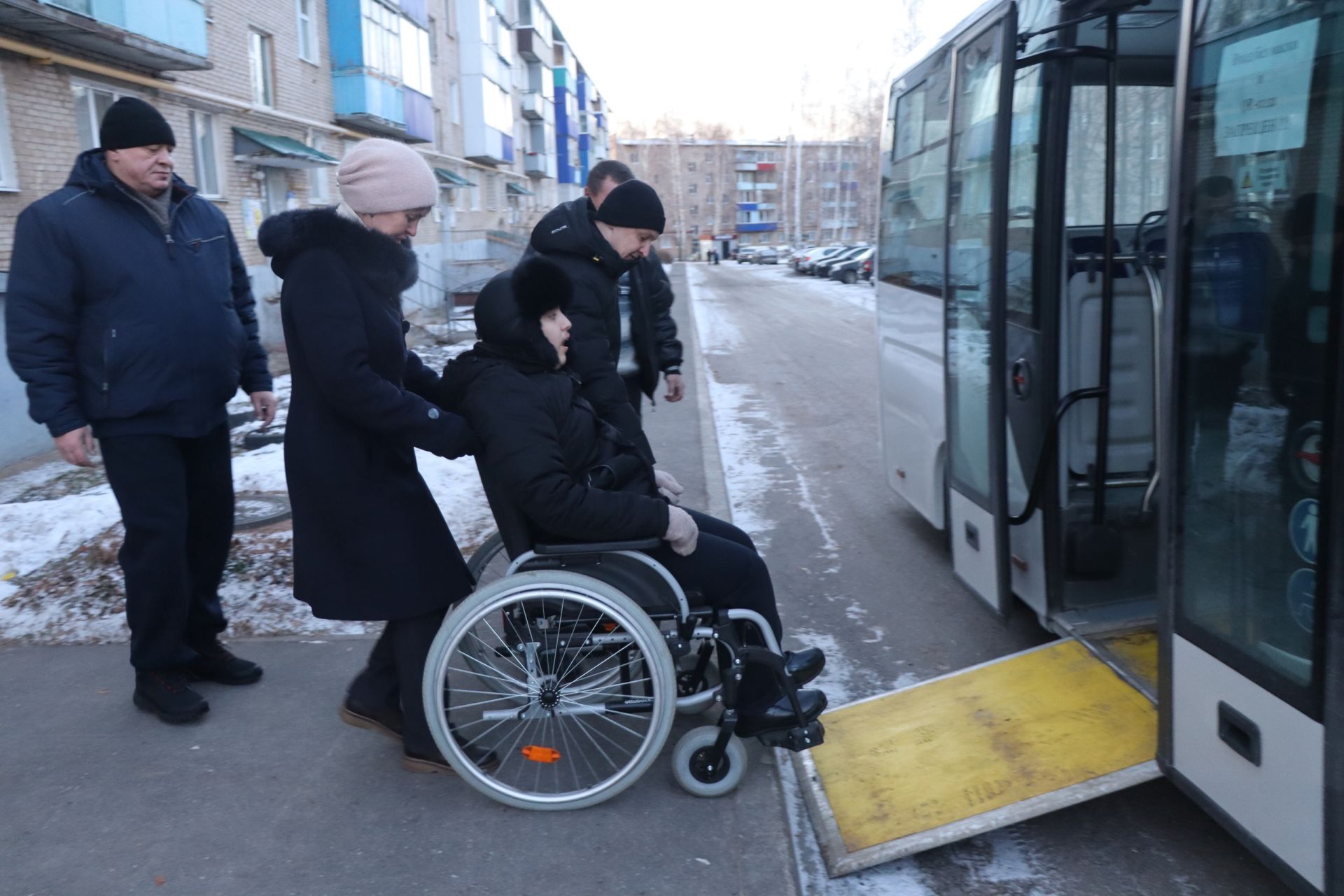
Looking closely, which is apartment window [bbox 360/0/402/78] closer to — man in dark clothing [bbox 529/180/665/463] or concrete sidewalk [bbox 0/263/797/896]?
man in dark clothing [bbox 529/180/665/463]

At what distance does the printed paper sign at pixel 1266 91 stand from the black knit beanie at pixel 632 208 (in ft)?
6.31

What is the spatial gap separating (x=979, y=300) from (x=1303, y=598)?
2.12m

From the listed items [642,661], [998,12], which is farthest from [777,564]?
[998,12]

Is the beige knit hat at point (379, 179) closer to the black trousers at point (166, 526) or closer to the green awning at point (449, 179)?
the black trousers at point (166, 526)

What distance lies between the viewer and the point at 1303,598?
225 centimetres

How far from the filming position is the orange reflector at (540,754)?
307 cm

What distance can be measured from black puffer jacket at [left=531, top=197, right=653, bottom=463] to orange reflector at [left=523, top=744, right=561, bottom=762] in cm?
112

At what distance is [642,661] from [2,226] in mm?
11351

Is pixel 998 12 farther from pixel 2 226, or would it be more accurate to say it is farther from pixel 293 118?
pixel 293 118

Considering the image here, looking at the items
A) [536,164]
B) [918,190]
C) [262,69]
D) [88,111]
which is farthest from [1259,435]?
[536,164]

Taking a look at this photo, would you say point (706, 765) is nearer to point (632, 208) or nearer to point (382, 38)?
point (632, 208)

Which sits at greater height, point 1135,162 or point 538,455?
point 1135,162

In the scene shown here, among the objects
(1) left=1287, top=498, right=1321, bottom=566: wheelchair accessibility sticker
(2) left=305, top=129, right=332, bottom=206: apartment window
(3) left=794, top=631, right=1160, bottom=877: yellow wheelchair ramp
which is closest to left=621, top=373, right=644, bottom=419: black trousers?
(3) left=794, top=631, right=1160, bottom=877: yellow wheelchair ramp

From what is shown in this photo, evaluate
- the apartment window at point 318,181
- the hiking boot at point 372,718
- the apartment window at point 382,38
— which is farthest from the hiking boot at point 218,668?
the apartment window at point 382,38
